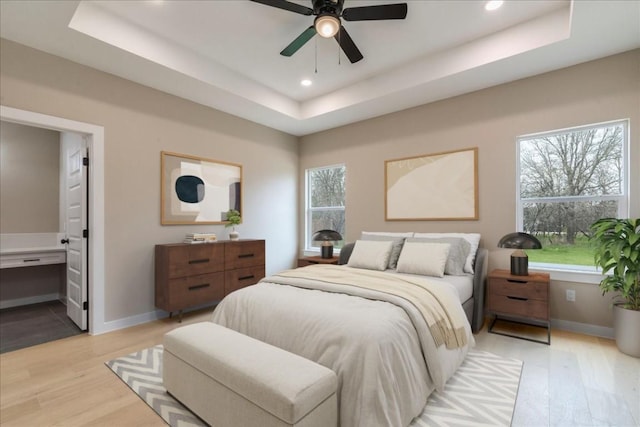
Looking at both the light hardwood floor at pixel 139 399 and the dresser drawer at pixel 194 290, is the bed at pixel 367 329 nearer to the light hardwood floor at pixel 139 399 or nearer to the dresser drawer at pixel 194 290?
the light hardwood floor at pixel 139 399

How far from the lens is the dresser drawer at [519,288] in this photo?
2812 mm

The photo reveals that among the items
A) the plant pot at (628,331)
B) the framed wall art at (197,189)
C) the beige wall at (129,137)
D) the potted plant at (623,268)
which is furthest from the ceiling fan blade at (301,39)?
the plant pot at (628,331)

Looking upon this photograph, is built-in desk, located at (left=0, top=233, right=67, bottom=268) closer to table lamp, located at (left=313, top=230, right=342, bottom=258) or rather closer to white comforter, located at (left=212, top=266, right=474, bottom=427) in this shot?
white comforter, located at (left=212, top=266, right=474, bottom=427)

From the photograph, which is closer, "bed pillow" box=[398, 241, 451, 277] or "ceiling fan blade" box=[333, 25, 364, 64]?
"ceiling fan blade" box=[333, 25, 364, 64]

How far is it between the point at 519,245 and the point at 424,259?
0.88m

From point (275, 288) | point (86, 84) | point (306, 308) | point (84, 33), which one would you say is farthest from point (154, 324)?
point (84, 33)

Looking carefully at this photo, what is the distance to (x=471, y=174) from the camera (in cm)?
367

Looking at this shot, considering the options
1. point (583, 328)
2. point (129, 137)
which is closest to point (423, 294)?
point (583, 328)

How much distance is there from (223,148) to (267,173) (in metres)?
0.87

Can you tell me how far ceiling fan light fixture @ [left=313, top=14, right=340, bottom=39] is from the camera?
88.3 inches

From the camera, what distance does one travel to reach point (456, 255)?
10.5 ft

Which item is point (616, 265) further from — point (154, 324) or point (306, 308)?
point (154, 324)

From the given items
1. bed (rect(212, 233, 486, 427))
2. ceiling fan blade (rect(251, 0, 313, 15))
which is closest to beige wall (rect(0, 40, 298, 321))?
bed (rect(212, 233, 486, 427))

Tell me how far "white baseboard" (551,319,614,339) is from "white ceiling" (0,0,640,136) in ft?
8.68
